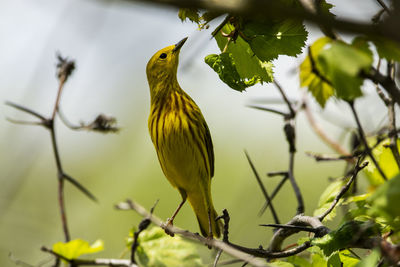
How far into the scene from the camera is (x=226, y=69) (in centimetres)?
231

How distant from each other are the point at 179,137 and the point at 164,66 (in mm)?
974

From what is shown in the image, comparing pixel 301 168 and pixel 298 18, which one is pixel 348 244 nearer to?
pixel 298 18

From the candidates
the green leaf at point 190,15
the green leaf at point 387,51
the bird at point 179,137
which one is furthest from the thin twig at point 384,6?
the bird at point 179,137

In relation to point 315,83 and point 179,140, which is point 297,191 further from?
point 179,140

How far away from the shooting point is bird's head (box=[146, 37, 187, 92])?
490cm

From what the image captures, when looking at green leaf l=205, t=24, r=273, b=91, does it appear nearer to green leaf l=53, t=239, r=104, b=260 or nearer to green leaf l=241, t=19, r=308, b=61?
green leaf l=241, t=19, r=308, b=61

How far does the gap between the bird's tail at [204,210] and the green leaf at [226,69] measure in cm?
256

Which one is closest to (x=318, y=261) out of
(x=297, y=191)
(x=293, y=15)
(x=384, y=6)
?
(x=297, y=191)

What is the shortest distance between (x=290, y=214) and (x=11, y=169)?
534cm

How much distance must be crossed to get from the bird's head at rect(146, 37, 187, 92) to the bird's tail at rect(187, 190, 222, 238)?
4.05 feet

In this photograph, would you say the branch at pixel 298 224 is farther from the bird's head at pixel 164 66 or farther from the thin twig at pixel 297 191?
the bird's head at pixel 164 66

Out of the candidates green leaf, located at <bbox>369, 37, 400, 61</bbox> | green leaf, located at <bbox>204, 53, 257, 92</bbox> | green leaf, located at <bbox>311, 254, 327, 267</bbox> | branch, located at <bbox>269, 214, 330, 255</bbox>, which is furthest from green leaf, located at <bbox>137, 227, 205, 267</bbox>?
green leaf, located at <bbox>369, 37, 400, 61</bbox>

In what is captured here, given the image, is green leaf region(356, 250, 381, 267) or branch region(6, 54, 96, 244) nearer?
green leaf region(356, 250, 381, 267)

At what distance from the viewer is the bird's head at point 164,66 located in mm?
4898
